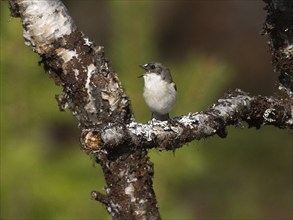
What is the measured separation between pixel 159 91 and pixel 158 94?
0.10ft

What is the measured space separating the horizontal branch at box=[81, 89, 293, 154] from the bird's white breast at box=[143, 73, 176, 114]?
1168 millimetres

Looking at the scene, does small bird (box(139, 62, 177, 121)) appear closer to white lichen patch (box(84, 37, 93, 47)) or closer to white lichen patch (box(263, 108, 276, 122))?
white lichen patch (box(263, 108, 276, 122))

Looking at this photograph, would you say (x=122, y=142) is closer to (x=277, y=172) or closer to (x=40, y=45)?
(x=40, y=45)

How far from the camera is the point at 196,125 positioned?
355 centimetres

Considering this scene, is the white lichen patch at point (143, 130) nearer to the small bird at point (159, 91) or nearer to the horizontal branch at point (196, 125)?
the horizontal branch at point (196, 125)

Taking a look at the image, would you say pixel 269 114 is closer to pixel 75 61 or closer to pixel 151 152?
pixel 75 61

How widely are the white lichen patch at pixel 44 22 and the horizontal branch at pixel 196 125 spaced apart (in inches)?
18.4

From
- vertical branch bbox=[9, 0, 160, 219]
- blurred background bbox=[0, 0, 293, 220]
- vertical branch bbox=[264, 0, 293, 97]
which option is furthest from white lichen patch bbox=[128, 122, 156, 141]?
blurred background bbox=[0, 0, 293, 220]

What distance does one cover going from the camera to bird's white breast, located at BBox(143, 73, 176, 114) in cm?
505

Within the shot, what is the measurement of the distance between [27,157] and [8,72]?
→ 0.50 m

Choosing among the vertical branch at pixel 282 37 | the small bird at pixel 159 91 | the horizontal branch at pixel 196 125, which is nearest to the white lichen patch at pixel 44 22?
the horizontal branch at pixel 196 125

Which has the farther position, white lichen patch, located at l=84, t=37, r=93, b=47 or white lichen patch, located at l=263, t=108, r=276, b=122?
white lichen patch, located at l=263, t=108, r=276, b=122

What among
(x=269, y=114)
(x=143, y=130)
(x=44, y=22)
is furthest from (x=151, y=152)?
(x=143, y=130)

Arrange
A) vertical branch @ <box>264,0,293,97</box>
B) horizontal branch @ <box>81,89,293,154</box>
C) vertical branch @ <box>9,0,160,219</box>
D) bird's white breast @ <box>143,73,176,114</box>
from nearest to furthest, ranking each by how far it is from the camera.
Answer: horizontal branch @ <box>81,89,293,154</box> → vertical branch @ <box>9,0,160,219</box> → vertical branch @ <box>264,0,293,97</box> → bird's white breast @ <box>143,73,176,114</box>
